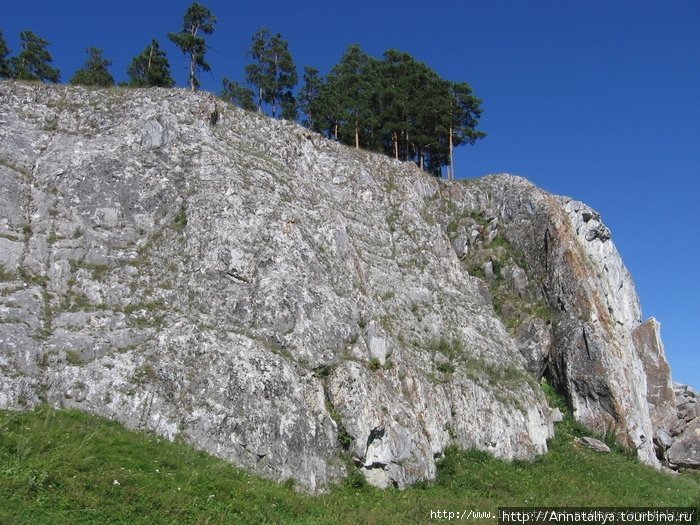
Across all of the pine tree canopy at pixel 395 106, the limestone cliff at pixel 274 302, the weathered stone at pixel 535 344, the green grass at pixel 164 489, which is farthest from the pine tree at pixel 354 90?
the green grass at pixel 164 489

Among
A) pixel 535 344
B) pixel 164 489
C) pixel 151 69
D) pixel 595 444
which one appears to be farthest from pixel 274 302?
pixel 151 69

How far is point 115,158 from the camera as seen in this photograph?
2859 centimetres

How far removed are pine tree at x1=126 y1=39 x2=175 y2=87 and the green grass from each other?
33622 millimetres

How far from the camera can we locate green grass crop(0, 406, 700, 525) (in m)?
13.5

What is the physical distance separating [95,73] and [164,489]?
141 feet

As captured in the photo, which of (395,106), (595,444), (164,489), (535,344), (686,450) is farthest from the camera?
(395,106)

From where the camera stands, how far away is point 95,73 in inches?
1874

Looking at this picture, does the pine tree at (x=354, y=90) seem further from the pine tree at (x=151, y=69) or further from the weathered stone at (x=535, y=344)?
the weathered stone at (x=535, y=344)

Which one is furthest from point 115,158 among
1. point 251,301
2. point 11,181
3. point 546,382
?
point 546,382

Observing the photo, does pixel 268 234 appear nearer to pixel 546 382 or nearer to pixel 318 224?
pixel 318 224

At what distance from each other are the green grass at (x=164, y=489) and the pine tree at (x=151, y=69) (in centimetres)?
3362

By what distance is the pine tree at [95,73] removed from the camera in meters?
45.6

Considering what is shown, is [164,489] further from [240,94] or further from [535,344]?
[240,94]

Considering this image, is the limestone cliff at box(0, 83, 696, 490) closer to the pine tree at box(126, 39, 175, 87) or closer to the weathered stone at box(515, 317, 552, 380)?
the weathered stone at box(515, 317, 552, 380)
